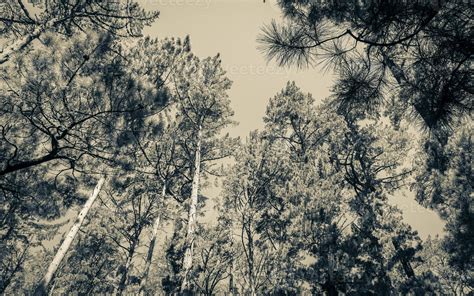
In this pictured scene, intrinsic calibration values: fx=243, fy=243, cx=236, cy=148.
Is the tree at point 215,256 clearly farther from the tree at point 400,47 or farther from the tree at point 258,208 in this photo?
the tree at point 400,47

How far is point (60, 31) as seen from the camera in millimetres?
7543

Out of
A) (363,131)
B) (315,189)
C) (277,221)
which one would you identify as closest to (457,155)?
(363,131)

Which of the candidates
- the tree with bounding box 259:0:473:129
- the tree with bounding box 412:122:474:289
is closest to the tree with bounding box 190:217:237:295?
the tree with bounding box 259:0:473:129

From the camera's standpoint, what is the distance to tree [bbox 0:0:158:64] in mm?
6055

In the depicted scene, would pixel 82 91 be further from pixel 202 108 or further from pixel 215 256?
pixel 215 256

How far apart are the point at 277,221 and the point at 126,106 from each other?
7.55 meters

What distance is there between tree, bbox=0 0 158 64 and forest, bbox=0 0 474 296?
6 centimetres

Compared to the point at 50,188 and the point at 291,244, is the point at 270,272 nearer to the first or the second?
the point at 291,244

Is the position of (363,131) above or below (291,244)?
above

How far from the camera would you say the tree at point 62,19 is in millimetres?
6055

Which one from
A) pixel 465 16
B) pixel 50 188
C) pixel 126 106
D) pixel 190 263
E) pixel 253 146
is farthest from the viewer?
pixel 50 188

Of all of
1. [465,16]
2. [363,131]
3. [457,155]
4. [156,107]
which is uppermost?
[363,131]

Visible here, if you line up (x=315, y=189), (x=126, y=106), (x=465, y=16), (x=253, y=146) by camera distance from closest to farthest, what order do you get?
(x=465, y=16) → (x=126, y=106) → (x=315, y=189) → (x=253, y=146)

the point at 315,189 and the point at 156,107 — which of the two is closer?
the point at 156,107
